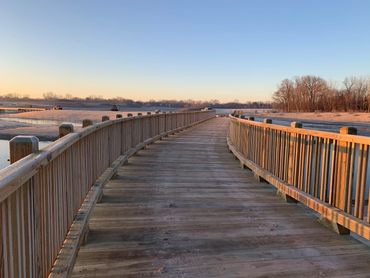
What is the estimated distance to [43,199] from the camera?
8.39 ft

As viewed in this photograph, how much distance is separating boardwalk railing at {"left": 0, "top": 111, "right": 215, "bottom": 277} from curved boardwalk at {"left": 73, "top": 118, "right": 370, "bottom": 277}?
0.53m

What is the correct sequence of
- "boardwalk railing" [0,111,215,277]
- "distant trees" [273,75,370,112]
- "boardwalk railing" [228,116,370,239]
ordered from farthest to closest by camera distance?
"distant trees" [273,75,370,112]
"boardwalk railing" [228,116,370,239]
"boardwalk railing" [0,111,215,277]

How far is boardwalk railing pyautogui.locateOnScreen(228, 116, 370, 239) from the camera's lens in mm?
4074

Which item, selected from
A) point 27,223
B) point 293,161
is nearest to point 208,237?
point 293,161

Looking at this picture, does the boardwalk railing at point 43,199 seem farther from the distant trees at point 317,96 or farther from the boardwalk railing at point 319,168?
the distant trees at point 317,96

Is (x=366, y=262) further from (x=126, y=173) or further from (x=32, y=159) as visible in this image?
(x=126, y=173)

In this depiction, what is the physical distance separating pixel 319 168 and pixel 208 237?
6.55 feet

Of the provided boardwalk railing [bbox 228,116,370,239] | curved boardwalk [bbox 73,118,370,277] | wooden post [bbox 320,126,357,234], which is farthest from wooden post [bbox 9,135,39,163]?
wooden post [bbox 320,126,357,234]

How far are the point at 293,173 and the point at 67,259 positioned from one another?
3846 mm

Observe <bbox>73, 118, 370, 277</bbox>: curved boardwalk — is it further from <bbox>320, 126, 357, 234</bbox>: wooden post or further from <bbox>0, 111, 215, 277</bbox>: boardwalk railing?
<bbox>0, 111, 215, 277</bbox>: boardwalk railing

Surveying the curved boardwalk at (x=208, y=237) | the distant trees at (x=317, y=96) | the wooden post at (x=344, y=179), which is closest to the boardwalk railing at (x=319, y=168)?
the wooden post at (x=344, y=179)

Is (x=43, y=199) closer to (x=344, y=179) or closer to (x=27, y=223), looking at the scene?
(x=27, y=223)

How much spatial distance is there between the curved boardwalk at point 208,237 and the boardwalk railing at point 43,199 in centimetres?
53

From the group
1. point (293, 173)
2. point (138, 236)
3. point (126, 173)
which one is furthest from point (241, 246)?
point (126, 173)
